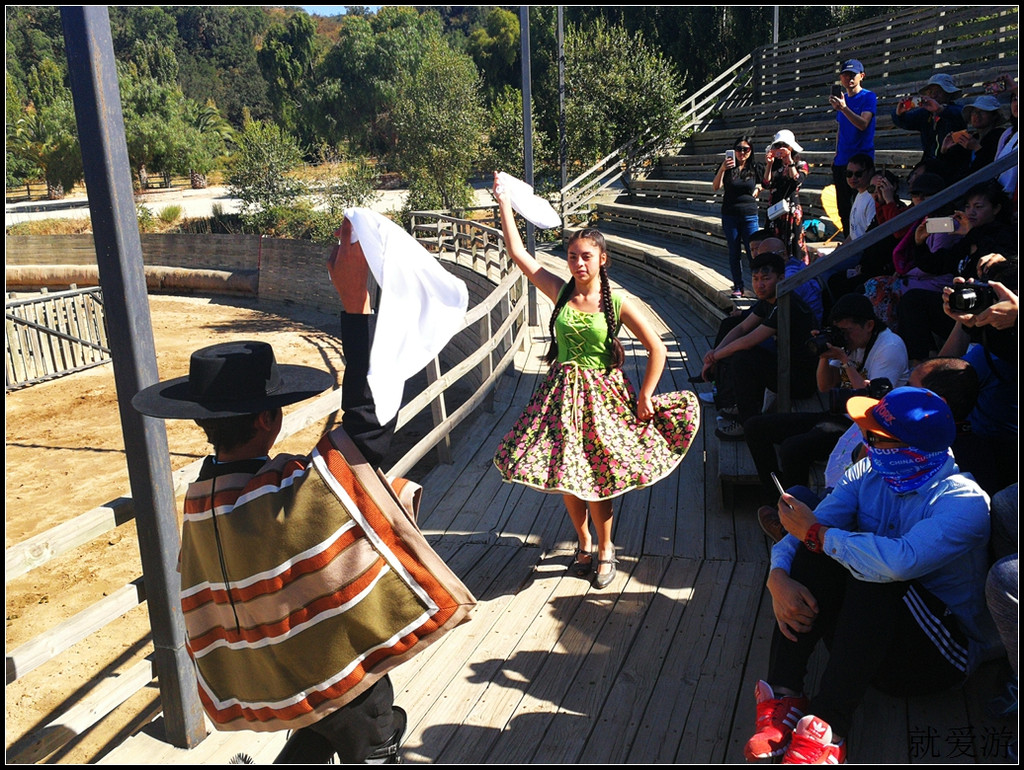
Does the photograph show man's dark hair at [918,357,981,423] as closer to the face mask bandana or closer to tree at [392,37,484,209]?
the face mask bandana

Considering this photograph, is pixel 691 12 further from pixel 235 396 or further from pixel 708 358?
pixel 235 396

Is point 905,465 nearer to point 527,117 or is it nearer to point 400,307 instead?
point 400,307

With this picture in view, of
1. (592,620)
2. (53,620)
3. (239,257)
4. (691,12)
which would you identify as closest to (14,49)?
(239,257)

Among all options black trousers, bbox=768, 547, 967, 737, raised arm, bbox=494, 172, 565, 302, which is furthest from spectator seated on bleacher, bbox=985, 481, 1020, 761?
raised arm, bbox=494, 172, 565, 302

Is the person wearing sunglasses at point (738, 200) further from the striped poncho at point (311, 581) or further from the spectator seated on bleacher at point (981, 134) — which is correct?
the striped poncho at point (311, 581)

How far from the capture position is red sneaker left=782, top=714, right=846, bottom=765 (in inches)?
99.4

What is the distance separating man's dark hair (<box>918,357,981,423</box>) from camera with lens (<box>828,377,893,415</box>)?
327 mm

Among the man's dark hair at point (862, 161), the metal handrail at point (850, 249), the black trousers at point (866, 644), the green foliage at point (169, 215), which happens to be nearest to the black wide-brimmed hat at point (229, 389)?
the black trousers at point (866, 644)

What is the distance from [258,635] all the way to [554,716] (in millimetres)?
1331

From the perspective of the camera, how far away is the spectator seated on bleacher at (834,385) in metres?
3.98

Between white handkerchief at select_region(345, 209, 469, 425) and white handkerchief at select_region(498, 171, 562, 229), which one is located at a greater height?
white handkerchief at select_region(498, 171, 562, 229)

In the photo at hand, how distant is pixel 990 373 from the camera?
337cm

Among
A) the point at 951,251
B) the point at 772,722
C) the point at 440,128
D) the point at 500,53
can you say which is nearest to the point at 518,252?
the point at 772,722

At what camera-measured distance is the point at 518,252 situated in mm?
3910
